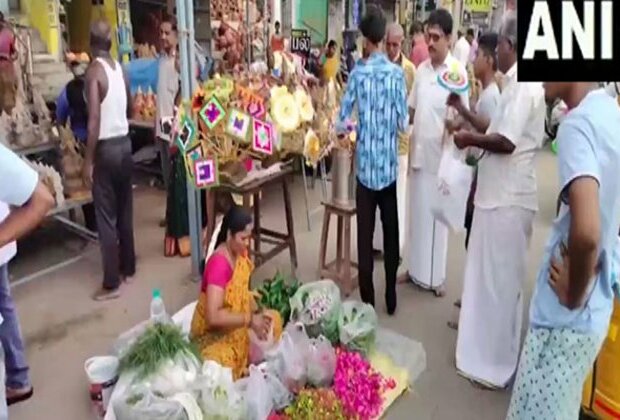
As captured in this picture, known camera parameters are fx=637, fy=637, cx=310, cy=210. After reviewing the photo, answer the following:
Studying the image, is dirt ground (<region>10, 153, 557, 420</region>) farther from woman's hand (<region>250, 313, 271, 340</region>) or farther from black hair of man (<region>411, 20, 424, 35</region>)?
black hair of man (<region>411, 20, 424, 35</region>)

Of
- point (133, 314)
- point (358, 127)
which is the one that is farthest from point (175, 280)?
point (358, 127)

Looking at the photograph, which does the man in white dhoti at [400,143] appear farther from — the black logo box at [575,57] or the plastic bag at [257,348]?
the black logo box at [575,57]

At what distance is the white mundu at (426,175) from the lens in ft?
11.8

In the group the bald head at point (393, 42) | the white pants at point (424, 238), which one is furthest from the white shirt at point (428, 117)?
the bald head at point (393, 42)

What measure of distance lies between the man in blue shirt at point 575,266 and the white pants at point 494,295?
0.98 metres

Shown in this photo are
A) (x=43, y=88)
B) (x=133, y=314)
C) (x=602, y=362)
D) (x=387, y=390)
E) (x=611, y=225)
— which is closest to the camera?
(x=611, y=225)

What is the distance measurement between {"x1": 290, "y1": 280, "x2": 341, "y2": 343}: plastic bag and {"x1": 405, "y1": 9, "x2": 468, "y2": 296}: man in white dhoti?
0.92 m

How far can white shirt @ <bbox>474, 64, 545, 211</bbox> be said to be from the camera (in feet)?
8.48

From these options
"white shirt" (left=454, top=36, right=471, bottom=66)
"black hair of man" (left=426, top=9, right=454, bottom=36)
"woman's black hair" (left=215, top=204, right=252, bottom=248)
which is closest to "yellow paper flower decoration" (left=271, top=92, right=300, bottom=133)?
"black hair of man" (left=426, top=9, right=454, bottom=36)

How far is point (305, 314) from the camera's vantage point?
3059 millimetres

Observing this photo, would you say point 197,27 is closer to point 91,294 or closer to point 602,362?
point 91,294

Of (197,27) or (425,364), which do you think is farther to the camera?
(197,27)

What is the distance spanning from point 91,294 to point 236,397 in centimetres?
178

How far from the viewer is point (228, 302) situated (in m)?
2.61
